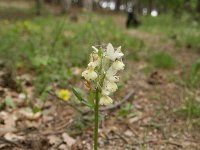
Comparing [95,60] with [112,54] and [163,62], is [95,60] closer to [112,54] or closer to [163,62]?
[112,54]

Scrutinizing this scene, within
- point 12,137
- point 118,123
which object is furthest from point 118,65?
point 118,123

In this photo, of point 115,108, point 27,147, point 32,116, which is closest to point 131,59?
point 115,108

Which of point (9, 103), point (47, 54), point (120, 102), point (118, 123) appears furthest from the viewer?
point (47, 54)

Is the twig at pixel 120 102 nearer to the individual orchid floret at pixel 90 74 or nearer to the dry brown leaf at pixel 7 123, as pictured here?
the dry brown leaf at pixel 7 123

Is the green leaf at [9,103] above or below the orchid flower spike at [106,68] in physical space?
below

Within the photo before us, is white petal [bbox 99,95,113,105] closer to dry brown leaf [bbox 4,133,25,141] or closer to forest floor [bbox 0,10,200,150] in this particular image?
forest floor [bbox 0,10,200,150]

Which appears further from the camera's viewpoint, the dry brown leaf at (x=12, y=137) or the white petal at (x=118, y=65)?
the dry brown leaf at (x=12, y=137)

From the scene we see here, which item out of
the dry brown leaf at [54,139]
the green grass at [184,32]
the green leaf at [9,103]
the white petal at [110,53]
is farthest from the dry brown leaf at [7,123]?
the green grass at [184,32]

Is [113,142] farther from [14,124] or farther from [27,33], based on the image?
[27,33]
